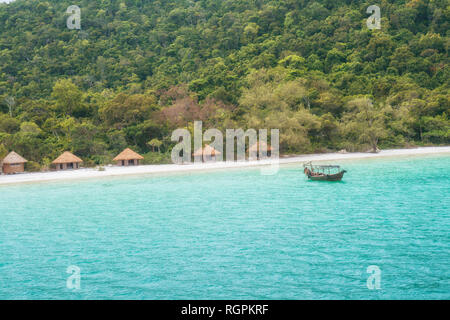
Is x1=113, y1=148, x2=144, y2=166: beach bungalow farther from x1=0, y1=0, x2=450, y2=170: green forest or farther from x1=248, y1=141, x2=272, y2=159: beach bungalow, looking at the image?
x1=248, y1=141, x2=272, y2=159: beach bungalow

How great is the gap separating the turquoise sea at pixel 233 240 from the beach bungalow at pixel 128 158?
716 cm

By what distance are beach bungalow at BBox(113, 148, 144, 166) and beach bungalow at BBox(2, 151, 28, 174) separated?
501 centimetres

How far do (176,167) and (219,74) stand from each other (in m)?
15.6

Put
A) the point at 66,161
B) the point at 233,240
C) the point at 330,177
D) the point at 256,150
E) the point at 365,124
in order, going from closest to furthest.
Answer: the point at 233,240
the point at 330,177
the point at 66,161
the point at 256,150
the point at 365,124

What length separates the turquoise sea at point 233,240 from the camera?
6.68 m

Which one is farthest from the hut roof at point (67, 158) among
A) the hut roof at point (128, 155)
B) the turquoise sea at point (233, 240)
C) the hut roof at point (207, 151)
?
the hut roof at point (207, 151)

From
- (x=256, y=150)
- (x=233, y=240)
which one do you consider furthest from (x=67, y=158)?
(x=233, y=240)

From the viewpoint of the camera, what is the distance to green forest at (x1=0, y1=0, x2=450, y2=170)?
87.0 ft

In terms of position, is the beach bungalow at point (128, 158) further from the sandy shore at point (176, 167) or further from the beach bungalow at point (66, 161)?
the beach bungalow at point (66, 161)

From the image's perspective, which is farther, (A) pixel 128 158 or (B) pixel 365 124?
(B) pixel 365 124

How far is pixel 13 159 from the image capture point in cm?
2198

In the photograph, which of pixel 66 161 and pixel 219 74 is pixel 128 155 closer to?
pixel 66 161
